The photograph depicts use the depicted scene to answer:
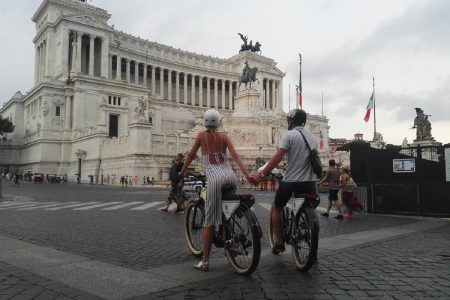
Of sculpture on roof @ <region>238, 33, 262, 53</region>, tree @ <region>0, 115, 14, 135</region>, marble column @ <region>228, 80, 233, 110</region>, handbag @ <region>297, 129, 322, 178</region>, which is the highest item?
sculpture on roof @ <region>238, 33, 262, 53</region>

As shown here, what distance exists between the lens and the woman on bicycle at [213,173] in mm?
5543

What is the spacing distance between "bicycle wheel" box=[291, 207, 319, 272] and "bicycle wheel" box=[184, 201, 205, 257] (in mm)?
1452

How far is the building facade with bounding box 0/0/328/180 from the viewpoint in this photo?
1946 inches

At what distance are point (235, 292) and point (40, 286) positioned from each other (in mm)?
2253

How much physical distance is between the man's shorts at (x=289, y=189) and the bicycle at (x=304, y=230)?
81 millimetres

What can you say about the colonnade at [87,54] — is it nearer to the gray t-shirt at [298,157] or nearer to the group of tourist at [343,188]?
the group of tourist at [343,188]

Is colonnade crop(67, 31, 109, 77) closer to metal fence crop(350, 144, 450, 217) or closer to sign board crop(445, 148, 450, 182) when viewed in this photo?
metal fence crop(350, 144, 450, 217)

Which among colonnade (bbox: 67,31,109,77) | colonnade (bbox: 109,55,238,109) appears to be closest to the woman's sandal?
colonnade (bbox: 67,31,109,77)

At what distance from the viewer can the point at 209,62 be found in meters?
100

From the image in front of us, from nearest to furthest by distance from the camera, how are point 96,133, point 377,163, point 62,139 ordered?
point 377,163 → point 96,133 → point 62,139

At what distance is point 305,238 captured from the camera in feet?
18.1

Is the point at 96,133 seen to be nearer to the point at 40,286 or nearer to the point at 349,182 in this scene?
the point at 349,182

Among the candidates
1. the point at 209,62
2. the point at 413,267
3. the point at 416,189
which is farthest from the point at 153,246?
the point at 209,62

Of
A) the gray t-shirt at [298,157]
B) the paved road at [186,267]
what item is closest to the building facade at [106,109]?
the paved road at [186,267]
